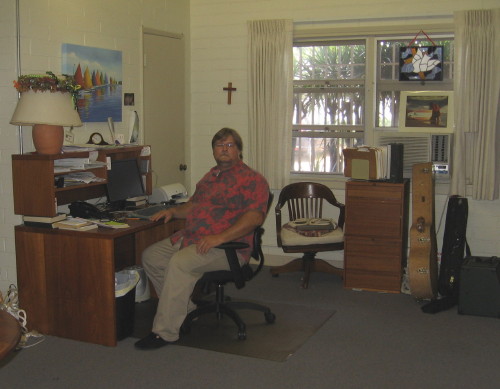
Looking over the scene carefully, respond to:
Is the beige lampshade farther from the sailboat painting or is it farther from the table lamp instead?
the sailboat painting

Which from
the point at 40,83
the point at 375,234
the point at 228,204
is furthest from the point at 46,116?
the point at 375,234

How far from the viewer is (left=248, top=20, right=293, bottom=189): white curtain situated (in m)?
5.64

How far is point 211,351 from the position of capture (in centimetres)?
384

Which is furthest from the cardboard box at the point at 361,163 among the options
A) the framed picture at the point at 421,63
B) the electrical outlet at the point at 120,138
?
the electrical outlet at the point at 120,138

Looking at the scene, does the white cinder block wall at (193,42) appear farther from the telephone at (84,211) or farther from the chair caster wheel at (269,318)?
the chair caster wheel at (269,318)

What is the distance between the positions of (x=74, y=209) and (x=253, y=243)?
3.86 feet

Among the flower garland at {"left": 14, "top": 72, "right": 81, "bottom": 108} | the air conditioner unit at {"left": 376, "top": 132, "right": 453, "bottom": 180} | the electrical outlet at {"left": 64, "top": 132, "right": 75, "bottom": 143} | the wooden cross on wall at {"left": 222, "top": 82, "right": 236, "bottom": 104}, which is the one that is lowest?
the air conditioner unit at {"left": 376, "top": 132, "right": 453, "bottom": 180}

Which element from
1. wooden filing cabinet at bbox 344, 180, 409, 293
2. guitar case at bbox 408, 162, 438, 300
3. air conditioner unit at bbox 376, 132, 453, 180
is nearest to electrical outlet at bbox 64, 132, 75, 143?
wooden filing cabinet at bbox 344, 180, 409, 293

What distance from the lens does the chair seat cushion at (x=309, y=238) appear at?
202 inches

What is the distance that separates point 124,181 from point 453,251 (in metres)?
2.45

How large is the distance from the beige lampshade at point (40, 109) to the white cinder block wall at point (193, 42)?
0.29 metres

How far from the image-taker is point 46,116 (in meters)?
3.85

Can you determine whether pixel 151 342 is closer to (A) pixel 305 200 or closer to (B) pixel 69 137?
(B) pixel 69 137

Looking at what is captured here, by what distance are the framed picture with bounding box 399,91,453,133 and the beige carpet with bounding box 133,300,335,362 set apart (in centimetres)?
180
